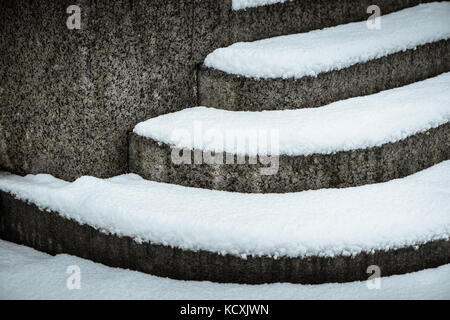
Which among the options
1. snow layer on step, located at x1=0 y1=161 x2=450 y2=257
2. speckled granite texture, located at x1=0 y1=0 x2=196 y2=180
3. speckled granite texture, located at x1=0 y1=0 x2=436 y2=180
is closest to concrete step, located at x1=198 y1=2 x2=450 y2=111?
speckled granite texture, located at x1=0 y1=0 x2=436 y2=180

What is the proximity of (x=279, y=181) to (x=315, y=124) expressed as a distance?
492 millimetres

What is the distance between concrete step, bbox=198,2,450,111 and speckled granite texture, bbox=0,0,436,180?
278 millimetres

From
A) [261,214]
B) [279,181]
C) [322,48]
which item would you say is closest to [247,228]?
[261,214]

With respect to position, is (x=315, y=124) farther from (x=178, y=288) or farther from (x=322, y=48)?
(x=178, y=288)

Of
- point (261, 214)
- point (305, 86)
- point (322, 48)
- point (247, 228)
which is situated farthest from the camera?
point (322, 48)

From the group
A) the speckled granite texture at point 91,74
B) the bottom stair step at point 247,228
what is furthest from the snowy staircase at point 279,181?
the speckled granite texture at point 91,74

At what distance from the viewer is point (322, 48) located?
425cm

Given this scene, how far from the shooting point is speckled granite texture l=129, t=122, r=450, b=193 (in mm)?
3611

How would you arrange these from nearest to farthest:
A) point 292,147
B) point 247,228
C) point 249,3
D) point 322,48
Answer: point 247,228
point 292,147
point 322,48
point 249,3

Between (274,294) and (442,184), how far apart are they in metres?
1.50

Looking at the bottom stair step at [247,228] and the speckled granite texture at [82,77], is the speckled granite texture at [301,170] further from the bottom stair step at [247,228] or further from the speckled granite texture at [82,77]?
the speckled granite texture at [82,77]

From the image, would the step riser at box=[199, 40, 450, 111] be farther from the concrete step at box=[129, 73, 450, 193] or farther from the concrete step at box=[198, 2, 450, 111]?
the concrete step at box=[129, 73, 450, 193]

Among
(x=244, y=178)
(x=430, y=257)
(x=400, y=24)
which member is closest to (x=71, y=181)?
(x=244, y=178)

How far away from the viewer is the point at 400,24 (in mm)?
4863
